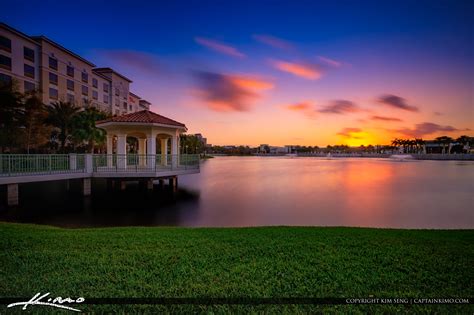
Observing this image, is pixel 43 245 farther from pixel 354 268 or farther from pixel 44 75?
pixel 44 75

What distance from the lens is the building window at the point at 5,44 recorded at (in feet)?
87.9

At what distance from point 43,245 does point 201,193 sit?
11.3 metres

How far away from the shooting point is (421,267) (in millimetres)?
3895

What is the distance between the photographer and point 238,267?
381 centimetres

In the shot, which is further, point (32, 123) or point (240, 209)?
point (32, 123)

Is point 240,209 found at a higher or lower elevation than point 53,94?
lower

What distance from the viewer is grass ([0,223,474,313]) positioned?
3086 mm

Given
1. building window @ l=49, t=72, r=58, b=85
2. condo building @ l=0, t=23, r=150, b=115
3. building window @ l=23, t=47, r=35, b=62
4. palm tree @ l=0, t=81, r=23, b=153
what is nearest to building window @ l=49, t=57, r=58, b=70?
condo building @ l=0, t=23, r=150, b=115

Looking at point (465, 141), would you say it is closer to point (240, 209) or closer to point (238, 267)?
point (240, 209)

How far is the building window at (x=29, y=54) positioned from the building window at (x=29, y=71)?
3.00ft

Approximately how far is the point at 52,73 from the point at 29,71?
3060mm

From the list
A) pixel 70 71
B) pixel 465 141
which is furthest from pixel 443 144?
pixel 70 71

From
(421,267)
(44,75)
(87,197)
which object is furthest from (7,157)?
(44,75)
